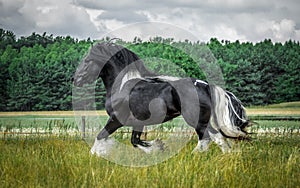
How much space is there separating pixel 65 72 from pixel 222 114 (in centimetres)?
1340

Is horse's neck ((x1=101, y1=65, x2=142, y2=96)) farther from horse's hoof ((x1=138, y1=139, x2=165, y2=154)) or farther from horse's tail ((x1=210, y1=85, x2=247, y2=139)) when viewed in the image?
horse's tail ((x1=210, y1=85, x2=247, y2=139))

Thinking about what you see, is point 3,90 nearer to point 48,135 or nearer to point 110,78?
point 48,135

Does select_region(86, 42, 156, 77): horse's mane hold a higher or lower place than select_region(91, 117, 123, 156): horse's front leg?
higher

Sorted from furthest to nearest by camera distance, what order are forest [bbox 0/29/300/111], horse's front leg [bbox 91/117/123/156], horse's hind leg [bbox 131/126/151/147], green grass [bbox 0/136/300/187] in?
forest [bbox 0/29/300/111] < horse's hind leg [bbox 131/126/151/147] < horse's front leg [bbox 91/117/123/156] < green grass [bbox 0/136/300/187]

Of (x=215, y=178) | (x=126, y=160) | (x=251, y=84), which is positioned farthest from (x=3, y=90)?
(x=215, y=178)

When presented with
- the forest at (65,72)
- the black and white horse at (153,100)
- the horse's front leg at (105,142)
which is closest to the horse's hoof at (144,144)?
the black and white horse at (153,100)

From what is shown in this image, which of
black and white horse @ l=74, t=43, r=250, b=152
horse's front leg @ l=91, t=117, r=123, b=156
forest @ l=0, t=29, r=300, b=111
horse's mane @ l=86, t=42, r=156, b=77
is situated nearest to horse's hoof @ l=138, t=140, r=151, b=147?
black and white horse @ l=74, t=43, r=250, b=152

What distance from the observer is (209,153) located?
580 cm

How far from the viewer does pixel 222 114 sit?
19.3 feet

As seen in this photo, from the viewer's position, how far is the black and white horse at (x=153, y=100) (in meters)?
5.90

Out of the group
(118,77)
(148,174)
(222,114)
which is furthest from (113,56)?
(148,174)

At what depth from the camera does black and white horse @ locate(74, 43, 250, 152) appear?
19.4 feet

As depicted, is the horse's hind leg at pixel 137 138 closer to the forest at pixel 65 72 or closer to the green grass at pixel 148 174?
the green grass at pixel 148 174

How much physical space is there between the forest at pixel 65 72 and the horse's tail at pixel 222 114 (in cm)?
1041
